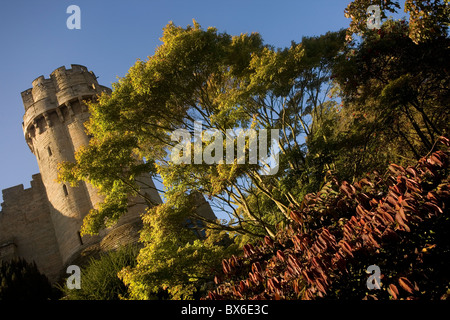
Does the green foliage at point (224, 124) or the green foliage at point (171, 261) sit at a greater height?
the green foliage at point (224, 124)

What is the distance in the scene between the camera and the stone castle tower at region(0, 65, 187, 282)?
25.7 m

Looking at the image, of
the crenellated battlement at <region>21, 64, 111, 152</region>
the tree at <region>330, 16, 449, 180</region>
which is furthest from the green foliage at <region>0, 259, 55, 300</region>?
the tree at <region>330, 16, 449, 180</region>

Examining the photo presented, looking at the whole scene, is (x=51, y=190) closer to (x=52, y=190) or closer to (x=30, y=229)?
(x=52, y=190)

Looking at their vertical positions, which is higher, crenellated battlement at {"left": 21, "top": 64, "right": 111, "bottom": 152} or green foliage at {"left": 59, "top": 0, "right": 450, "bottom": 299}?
crenellated battlement at {"left": 21, "top": 64, "right": 111, "bottom": 152}

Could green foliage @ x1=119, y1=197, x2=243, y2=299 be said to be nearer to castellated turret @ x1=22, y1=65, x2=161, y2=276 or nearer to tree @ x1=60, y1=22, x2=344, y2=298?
tree @ x1=60, y1=22, x2=344, y2=298

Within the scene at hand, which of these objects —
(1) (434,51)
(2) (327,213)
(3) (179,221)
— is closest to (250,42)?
(1) (434,51)

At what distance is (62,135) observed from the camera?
2764cm

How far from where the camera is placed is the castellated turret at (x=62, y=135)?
25.2 m

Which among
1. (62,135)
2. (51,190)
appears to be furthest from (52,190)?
(62,135)

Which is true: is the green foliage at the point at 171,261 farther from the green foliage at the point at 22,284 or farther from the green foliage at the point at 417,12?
the green foliage at the point at 22,284

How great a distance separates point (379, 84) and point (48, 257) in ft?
81.7

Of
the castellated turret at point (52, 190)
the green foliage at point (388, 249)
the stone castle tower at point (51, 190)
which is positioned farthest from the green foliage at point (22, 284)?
the green foliage at point (388, 249)

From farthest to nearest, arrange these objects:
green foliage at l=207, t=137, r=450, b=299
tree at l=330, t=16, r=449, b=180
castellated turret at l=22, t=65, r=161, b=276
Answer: castellated turret at l=22, t=65, r=161, b=276
tree at l=330, t=16, r=449, b=180
green foliage at l=207, t=137, r=450, b=299

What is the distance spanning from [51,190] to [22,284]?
10.8 metres
